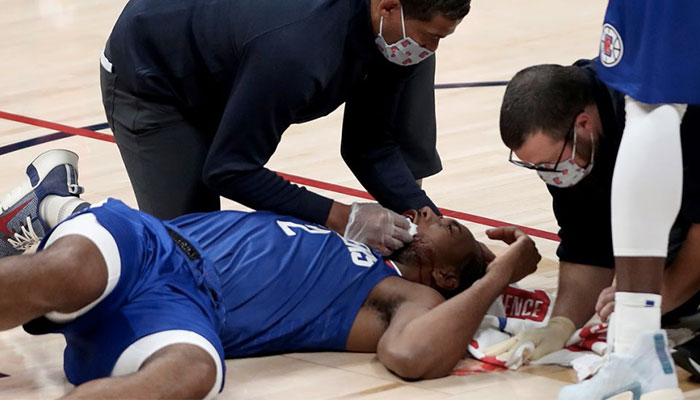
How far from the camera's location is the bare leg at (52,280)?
3.07 meters

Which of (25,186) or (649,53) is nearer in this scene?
(649,53)

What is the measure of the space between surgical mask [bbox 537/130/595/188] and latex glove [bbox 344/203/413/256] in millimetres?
581

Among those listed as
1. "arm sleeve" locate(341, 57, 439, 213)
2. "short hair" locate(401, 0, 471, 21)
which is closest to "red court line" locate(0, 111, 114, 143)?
"arm sleeve" locate(341, 57, 439, 213)

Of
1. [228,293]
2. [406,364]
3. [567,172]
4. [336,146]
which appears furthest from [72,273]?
[336,146]

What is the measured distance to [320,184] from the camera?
5.30m

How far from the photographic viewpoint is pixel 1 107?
A: 21.4 ft

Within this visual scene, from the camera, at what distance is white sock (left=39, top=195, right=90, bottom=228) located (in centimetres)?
427

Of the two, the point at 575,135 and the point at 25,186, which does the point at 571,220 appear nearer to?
the point at 575,135

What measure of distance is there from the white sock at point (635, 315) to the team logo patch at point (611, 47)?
1.71ft

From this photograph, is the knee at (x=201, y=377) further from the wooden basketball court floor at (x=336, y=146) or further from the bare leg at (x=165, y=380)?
the wooden basketball court floor at (x=336, y=146)

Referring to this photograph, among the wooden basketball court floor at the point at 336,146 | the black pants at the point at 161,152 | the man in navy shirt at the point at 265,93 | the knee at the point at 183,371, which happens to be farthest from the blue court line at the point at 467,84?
the knee at the point at 183,371

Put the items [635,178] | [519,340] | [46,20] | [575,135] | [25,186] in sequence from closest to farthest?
[635,178] → [575,135] → [519,340] → [25,186] → [46,20]

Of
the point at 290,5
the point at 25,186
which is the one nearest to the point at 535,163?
the point at 290,5

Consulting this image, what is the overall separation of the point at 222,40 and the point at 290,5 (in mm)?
229
